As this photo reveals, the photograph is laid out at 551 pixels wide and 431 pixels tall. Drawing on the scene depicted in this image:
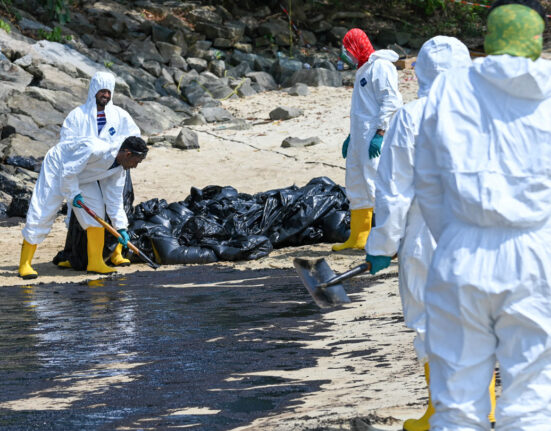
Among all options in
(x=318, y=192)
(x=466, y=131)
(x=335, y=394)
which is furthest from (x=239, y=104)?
(x=466, y=131)

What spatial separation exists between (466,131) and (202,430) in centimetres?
186

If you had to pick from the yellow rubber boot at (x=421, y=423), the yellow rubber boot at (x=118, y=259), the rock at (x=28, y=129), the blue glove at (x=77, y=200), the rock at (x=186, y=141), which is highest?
the rock at (x=28, y=129)

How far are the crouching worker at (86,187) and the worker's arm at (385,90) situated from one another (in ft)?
6.63

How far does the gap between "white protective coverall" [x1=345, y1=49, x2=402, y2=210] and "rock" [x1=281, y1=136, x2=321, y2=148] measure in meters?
5.67

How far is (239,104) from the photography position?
18.0m

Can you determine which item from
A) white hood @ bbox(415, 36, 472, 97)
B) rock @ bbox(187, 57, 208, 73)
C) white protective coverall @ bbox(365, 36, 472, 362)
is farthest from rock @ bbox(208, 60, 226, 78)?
white protective coverall @ bbox(365, 36, 472, 362)

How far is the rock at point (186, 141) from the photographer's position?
49.4 feet

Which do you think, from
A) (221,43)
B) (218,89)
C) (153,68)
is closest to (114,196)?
(218,89)

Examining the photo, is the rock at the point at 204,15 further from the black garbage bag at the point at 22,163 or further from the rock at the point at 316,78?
the black garbage bag at the point at 22,163

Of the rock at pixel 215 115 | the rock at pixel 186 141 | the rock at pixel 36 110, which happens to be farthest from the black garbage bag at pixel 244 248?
the rock at pixel 215 115

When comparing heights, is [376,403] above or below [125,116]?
below

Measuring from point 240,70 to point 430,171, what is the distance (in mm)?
16571

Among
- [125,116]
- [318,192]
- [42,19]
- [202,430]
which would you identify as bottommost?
[202,430]

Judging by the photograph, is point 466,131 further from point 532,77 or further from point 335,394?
point 335,394
